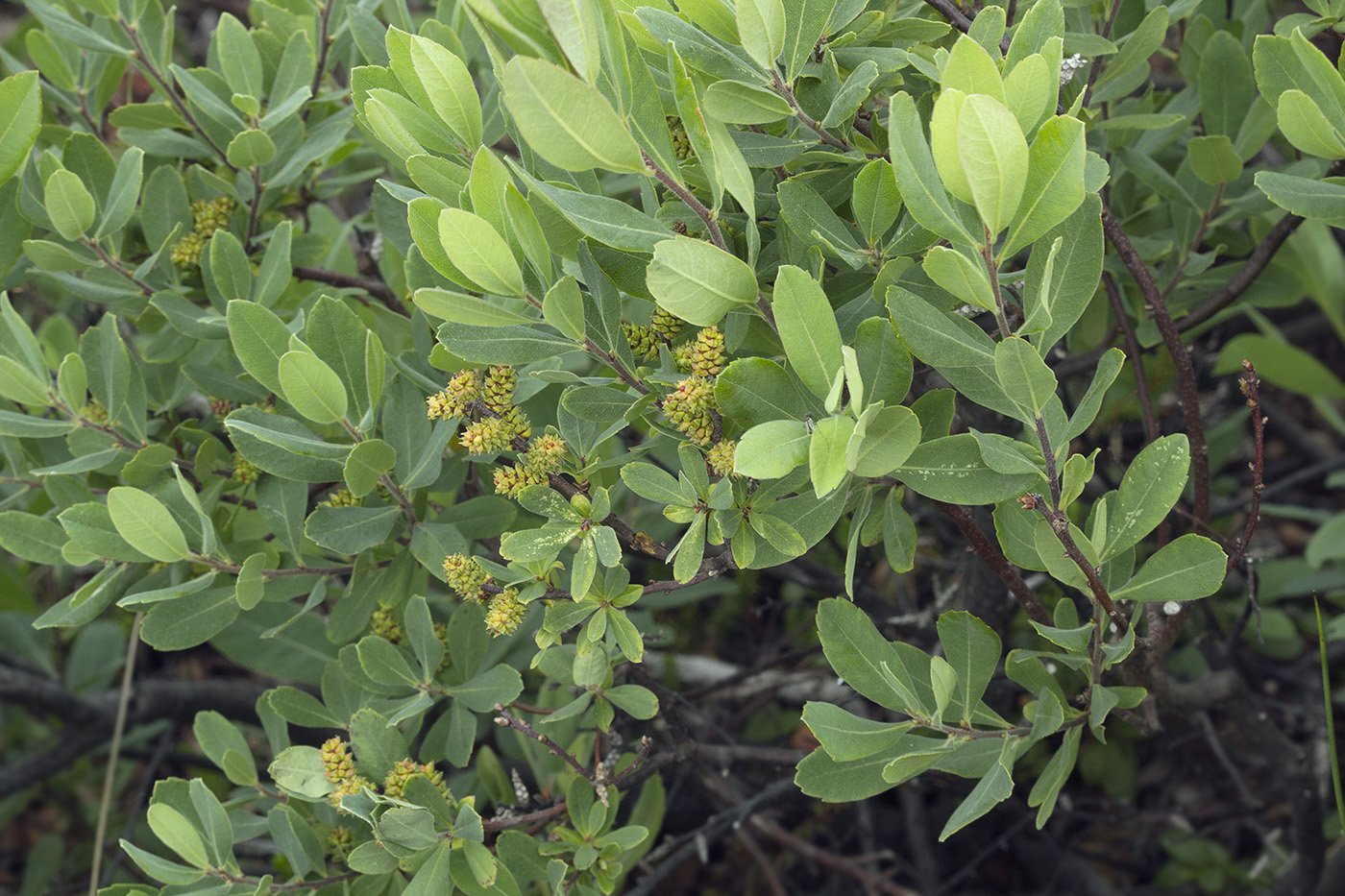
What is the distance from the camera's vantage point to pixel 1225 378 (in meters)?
2.36

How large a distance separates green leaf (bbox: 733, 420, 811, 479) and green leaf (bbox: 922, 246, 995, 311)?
149mm

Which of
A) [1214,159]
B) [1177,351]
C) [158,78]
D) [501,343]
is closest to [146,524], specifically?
[501,343]

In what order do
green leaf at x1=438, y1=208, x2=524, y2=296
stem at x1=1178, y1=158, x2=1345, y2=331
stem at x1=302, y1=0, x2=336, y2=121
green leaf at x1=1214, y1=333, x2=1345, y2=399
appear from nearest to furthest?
1. green leaf at x1=438, y1=208, x2=524, y2=296
2. stem at x1=1178, y1=158, x2=1345, y2=331
3. stem at x1=302, y1=0, x2=336, y2=121
4. green leaf at x1=1214, y1=333, x2=1345, y2=399

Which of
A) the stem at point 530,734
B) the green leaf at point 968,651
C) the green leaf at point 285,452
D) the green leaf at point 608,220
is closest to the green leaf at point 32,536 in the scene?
the green leaf at point 285,452

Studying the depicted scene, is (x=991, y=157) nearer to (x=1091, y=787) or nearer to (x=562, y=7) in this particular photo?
(x=562, y=7)

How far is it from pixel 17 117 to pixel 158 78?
36cm

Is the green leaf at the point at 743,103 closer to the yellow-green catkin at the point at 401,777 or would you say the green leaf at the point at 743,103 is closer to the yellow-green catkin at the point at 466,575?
the yellow-green catkin at the point at 466,575

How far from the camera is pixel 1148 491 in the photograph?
882mm

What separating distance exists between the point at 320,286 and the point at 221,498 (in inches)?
15.9

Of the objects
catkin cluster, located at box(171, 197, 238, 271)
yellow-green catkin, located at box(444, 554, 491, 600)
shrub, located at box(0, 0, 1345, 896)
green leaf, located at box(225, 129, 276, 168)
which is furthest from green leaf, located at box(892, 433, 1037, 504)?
catkin cluster, located at box(171, 197, 238, 271)

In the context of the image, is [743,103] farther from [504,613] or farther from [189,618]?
[189,618]

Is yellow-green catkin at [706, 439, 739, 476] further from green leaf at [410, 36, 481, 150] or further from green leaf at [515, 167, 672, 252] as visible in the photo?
green leaf at [410, 36, 481, 150]

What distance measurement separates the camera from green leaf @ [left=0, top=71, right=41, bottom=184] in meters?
1.05

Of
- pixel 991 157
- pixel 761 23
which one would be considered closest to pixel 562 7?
pixel 761 23
